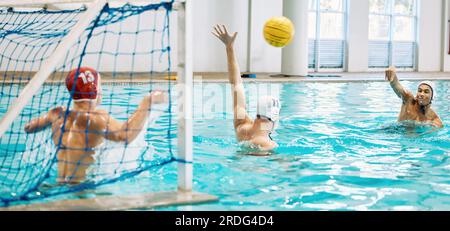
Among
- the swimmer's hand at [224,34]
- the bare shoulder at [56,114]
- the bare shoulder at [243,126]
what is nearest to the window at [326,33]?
the bare shoulder at [243,126]

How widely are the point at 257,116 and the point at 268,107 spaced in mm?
198

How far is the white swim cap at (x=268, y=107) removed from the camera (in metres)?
5.73

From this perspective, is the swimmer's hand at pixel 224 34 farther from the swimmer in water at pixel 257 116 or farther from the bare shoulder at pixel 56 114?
the bare shoulder at pixel 56 114

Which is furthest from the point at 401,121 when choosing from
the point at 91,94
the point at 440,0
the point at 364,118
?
the point at 440,0

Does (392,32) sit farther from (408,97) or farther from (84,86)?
(84,86)

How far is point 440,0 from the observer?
23391 mm

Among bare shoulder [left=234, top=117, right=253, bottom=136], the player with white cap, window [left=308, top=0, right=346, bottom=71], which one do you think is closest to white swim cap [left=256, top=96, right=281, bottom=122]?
bare shoulder [left=234, top=117, right=253, bottom=136]

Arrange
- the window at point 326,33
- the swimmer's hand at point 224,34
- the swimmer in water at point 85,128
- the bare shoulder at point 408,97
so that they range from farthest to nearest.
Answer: the window at point 326,33
the bare shoulder at point 408,97
the swimmer's hand at point 224,34
the swimmer in water at point 85,128

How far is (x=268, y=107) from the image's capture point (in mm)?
5754

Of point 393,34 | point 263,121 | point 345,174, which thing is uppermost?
point 393,34

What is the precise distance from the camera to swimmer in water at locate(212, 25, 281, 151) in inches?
227

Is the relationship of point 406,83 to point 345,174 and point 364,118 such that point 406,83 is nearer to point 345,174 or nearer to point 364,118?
point 364,118

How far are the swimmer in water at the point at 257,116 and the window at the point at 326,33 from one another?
1529 cm
